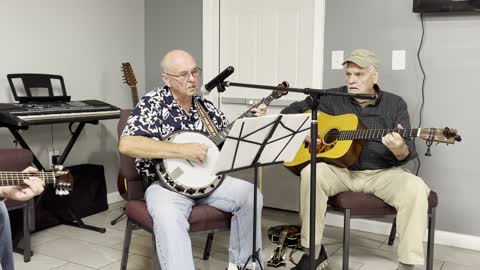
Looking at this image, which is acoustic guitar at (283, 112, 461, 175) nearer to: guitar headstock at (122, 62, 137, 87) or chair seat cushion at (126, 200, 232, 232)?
chair seat cushion at (126, 200, 232, 232)

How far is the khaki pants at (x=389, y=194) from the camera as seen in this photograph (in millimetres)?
2248

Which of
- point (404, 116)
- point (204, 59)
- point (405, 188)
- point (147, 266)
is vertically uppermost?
point (204, 59)

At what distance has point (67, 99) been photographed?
3.30 m

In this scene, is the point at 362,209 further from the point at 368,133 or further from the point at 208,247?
the point at 208,247

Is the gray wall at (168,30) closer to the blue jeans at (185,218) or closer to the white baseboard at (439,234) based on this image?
the white baseboard at (439,234)

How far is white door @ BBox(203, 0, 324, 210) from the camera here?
3.38 meters

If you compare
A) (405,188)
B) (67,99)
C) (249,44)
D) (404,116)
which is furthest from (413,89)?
(67,99)

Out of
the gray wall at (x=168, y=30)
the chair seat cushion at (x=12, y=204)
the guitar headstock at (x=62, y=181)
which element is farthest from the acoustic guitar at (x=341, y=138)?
the gray wall at (x=168, y=30)

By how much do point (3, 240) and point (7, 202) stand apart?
77cm

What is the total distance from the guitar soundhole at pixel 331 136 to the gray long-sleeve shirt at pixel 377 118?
18 centimetres

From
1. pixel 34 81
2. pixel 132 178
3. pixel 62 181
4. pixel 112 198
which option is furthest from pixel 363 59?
pixel 112 198

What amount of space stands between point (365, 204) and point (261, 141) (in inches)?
30.1

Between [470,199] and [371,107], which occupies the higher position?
[371,107]

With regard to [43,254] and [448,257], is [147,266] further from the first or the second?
[448,257]
